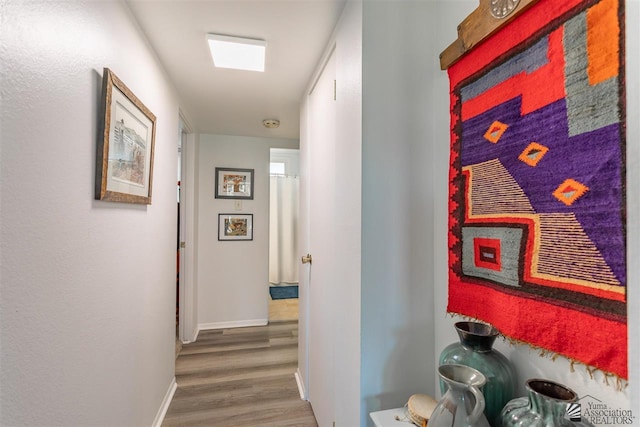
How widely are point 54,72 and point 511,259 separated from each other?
1379 mm

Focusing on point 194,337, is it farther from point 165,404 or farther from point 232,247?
point 165,404

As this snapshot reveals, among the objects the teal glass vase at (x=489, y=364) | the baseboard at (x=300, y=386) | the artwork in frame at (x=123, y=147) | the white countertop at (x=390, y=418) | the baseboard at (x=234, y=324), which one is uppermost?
the artwork in frame at (x=123, y=147)

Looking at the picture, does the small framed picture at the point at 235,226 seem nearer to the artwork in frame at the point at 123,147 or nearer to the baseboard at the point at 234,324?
the baseboard at the point at 234,324

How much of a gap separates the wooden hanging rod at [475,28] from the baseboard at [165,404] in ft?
7.98

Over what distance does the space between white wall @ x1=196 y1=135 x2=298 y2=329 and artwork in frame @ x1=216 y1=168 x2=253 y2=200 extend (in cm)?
5

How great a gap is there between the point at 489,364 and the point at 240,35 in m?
1.74

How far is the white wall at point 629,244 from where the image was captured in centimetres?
57

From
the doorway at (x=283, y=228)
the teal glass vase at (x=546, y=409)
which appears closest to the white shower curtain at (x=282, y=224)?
the doorway at (x=283, y=228)

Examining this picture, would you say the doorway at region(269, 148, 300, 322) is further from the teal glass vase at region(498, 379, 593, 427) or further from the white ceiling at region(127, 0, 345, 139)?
the teal glass vase at region(498, 379, 593, 427)

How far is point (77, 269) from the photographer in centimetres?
97

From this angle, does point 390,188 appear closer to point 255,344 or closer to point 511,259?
point 511,259

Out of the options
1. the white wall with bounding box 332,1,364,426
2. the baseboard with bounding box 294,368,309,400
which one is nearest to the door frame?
the baseboard with bounding box 294,368,309,400

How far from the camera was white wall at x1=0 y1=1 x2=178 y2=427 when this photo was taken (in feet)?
2.31

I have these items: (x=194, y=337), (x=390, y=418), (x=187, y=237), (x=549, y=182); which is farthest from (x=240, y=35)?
(x=194, y=337)
